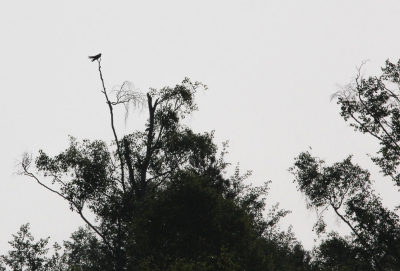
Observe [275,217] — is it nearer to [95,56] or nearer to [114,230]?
[114,230]

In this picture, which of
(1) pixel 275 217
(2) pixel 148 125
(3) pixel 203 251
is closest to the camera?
(3) pixel 203 251

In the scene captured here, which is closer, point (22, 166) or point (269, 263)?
point (22, 166)

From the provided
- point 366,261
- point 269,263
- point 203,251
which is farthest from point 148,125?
point 366,261

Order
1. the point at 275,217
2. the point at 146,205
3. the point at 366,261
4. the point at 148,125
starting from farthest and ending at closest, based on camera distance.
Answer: the point at 275,217
the point at 148,125
the point at 366,261
the point at 146,205

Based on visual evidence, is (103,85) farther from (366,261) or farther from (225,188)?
(366,261)

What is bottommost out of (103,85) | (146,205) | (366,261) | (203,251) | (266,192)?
(366,261)

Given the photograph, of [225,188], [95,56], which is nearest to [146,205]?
[95,56]

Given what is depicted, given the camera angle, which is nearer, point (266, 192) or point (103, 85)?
point (103, 85)

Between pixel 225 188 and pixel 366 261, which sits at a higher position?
pixel 225 188

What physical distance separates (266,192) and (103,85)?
67.6ft

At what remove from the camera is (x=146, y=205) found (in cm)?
2489

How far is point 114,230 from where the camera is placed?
27391 millimetres

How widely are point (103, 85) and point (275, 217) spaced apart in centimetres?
2539

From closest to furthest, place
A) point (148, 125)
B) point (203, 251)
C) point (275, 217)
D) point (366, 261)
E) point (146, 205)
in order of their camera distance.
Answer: point (203, 251) < point (146, 205) < point (366, 261) < point (148, 125) < point (275, 217)
